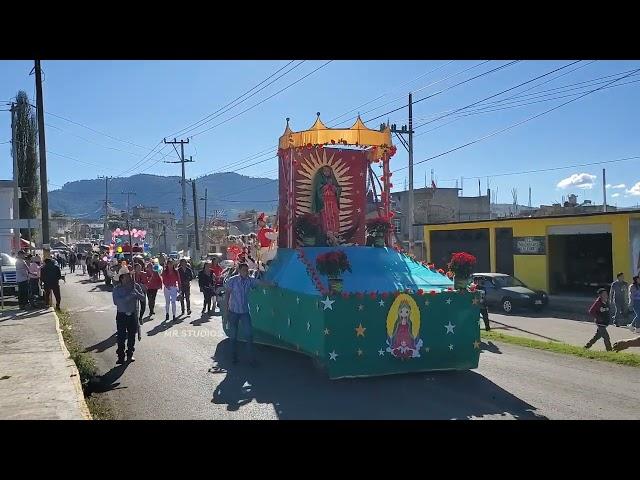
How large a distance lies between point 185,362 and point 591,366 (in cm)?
703

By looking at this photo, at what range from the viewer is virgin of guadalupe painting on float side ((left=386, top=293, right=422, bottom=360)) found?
30.0 ft

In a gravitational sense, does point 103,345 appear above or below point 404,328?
below

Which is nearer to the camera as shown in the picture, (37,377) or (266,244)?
(37,377)

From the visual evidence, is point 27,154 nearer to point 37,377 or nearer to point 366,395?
point 37,377

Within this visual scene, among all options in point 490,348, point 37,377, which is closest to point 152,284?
point 37,377

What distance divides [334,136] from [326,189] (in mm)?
1178

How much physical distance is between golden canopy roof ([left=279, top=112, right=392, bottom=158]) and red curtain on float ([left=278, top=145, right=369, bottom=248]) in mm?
226

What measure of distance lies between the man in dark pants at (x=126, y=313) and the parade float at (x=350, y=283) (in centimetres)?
243

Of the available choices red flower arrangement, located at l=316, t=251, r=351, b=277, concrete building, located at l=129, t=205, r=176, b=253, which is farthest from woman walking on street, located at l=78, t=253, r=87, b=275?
red flower arrangement, located at l=316, t=251, r=351, b=277

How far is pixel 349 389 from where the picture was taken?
8633 mm

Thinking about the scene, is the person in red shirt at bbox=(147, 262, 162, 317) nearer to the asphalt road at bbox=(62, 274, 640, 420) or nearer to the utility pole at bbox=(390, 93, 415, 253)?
the asphalt road at bbox=(62, 274, 640, 420)

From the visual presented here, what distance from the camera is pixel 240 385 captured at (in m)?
9.02

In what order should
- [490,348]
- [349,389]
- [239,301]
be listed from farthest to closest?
[490,348]
[239,301]
[349,389]
